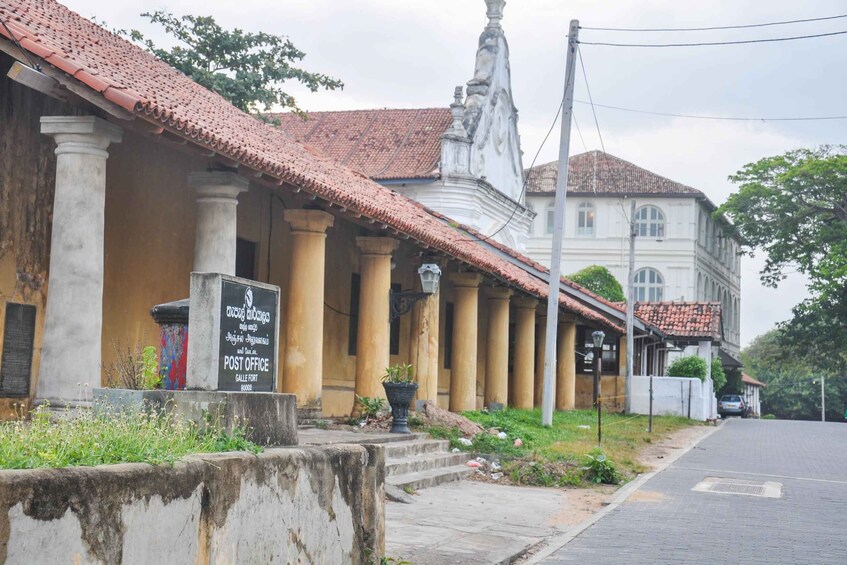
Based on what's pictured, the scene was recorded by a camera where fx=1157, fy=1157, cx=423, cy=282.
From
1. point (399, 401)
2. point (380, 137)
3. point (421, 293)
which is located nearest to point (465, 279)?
point (421, 293)

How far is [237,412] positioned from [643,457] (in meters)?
14.5

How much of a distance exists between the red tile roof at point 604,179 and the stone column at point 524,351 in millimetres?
38775

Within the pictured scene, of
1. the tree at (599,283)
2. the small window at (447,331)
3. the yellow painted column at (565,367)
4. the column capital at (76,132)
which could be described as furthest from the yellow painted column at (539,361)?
the column capital at (76,132)

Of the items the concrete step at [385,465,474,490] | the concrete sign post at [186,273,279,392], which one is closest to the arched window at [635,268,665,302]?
the concrete step at [385,465,474,490]

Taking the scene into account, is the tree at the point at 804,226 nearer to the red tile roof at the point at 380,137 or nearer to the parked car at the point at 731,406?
the parked car at the point at 731,406

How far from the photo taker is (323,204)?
15.8m

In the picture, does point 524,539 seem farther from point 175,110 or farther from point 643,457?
point 643,457

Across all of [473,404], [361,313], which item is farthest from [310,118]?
[361,313]

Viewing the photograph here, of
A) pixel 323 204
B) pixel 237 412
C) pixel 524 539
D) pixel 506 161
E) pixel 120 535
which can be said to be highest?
pixel 506 161

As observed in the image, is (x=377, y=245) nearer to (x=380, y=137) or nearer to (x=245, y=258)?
(x=245, y=258)

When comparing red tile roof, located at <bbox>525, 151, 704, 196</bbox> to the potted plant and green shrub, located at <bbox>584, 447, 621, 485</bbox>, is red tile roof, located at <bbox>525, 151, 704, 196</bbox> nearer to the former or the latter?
the potted plant

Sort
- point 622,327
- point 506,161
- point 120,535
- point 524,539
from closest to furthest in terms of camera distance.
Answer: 1. point 120,535
2. point 524,539
3. point 622,327
4. point 506,161

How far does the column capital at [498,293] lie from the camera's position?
85.3 ft

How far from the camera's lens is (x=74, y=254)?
1158 cm
